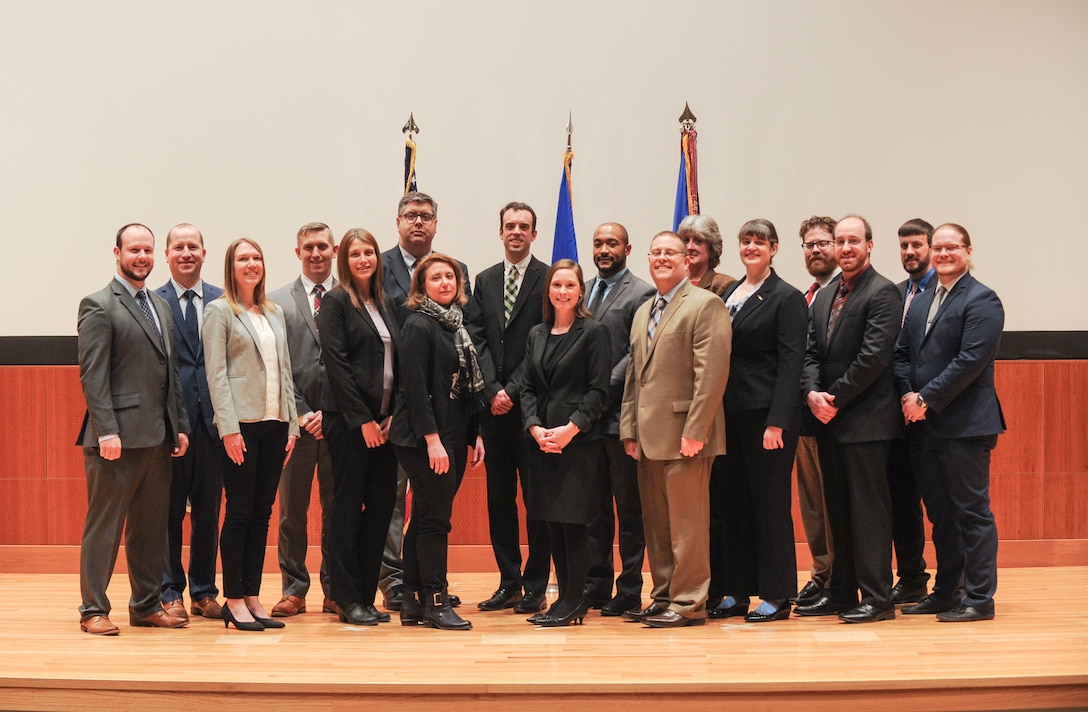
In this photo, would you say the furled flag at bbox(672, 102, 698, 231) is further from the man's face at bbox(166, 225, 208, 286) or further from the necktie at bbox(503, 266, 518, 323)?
the man's face at bbox(166, 225, 208, 286)

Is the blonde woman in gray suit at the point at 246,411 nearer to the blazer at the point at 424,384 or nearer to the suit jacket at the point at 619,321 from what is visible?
the blazer at the point at 424,384

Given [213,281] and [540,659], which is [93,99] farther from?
[540,659]

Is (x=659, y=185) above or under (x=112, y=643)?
above

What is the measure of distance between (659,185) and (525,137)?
2.70 feet

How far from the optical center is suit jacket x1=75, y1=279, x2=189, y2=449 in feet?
12.5

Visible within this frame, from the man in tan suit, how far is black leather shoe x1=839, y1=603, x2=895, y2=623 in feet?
1.86

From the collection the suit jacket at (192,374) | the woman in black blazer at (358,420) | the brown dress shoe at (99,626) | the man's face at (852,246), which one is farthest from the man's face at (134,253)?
the man's face at (852,246)

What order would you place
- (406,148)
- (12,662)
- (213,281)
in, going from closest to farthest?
1. (12,662)
2. (406,148)
3. (213,281)

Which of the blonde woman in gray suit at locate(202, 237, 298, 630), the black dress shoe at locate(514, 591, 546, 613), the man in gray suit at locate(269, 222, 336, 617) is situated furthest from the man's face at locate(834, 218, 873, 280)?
the blonde woman in gray suit at locate(202, 237, 298, 630)

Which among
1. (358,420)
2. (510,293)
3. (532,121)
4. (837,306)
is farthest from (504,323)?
(532,121)

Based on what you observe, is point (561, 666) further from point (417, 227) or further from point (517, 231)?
point (417, 227)

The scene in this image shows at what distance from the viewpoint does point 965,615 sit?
13.3ft

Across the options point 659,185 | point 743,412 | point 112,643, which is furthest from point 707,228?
point 112,643

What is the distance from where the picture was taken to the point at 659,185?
600cm
